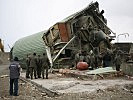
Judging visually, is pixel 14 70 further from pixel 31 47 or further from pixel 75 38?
pixel 31 47

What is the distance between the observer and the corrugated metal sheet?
26.9 meters

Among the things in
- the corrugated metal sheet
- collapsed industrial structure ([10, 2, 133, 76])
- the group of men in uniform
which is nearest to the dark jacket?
the group of men in uniform

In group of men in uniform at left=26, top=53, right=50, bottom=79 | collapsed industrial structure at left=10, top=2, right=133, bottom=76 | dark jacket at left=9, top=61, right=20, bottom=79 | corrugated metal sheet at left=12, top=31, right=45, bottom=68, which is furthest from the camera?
corrugated metal sheet at left=12, top=31, right=45, bottom=68

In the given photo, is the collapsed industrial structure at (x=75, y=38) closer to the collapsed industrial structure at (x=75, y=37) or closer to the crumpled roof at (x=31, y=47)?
the collapsed industrial structure at (x=75, y=37)

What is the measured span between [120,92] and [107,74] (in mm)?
5081

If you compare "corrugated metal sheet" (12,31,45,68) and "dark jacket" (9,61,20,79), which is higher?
"corrugated metal sheet" (12,31,45,68)

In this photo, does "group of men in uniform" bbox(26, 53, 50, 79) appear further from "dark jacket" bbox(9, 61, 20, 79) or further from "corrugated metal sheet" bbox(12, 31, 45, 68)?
"corrugated metal sheet" bbox(12, 31, 45, 68)

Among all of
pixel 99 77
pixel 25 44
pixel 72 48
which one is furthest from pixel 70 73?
pixel 25 44

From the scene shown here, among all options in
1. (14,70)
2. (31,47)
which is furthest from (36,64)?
(31,47)

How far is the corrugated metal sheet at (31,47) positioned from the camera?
26.9 m

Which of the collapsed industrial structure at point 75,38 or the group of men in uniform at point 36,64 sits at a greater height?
the collapsed industrial structure at point 75,38

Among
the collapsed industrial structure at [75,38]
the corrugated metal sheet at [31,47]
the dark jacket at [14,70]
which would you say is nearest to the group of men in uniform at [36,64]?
the collapsed industrial structure at [75,38]

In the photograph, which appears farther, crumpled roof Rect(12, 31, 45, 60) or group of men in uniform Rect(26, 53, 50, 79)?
crumpled roof Rect(12, 31, 45, 60)

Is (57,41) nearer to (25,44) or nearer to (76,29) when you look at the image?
(76,29)
